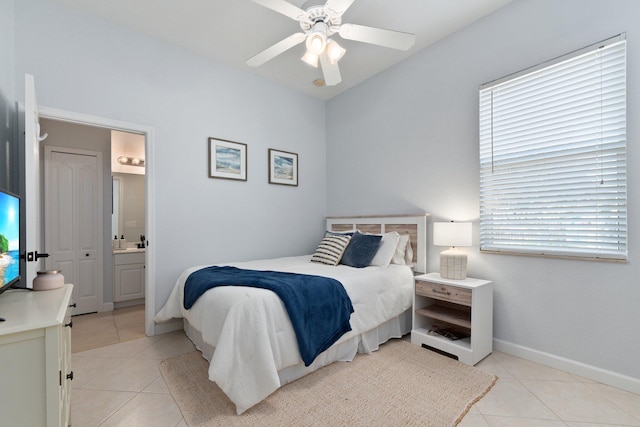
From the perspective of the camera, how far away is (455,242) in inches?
104

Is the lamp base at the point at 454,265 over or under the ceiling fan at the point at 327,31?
under

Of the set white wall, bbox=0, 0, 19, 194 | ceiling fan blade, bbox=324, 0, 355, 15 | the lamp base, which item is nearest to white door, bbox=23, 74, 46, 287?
white wall, bbox=0, 0, 19, 194

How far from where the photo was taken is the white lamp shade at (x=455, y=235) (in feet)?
8.63

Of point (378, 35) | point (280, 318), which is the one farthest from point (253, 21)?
point (280, 318)

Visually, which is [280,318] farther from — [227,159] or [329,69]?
[227,159]

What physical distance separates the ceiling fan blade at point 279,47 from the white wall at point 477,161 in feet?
5.31

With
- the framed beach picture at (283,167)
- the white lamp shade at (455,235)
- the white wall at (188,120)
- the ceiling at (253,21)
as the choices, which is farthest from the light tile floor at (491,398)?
the ceiling at (253,21)

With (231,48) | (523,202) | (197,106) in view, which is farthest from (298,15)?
(523,202)

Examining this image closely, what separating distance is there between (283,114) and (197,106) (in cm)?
117

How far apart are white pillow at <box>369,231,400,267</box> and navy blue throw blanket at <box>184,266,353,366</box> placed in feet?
2.68

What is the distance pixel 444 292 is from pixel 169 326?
110 inches

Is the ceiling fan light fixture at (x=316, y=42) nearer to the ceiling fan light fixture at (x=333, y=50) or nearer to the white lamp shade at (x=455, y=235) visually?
the ceiling fan light fixture at (x=333, y=50)

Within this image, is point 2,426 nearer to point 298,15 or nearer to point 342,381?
point 342,381

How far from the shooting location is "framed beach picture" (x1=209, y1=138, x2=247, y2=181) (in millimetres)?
3455
